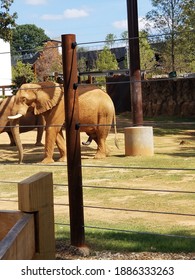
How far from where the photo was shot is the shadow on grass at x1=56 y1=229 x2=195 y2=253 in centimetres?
441

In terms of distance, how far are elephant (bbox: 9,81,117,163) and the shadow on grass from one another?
8109 mm

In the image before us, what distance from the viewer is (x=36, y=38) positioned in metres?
113

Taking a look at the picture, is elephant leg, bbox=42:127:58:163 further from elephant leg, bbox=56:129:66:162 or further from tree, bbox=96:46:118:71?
tree, bbox=96:46:118:71

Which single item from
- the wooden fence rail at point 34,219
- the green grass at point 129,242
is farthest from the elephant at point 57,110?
the wooden fence rail at point 34,219

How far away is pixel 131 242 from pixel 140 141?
27.7ft

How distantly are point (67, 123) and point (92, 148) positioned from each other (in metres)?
12.4

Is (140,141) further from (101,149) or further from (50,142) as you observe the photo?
(50,142)

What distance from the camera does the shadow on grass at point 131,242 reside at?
4410mm

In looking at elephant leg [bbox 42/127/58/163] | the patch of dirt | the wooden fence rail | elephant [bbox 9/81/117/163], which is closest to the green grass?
the patch of dirt

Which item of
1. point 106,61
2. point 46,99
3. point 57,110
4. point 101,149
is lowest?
point 101,149

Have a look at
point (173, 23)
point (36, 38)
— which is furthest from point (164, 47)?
point (36, 38)

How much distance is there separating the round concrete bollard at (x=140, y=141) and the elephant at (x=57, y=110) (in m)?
0.74

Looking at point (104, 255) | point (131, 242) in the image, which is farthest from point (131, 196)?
point (104, 255)

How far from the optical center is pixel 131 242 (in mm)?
4680
